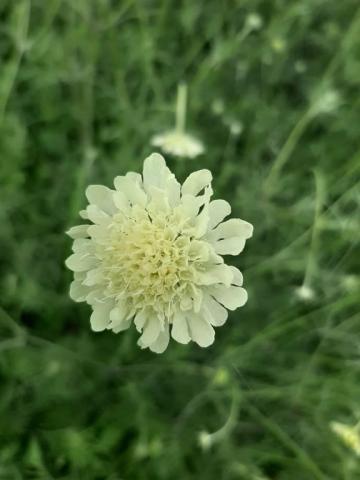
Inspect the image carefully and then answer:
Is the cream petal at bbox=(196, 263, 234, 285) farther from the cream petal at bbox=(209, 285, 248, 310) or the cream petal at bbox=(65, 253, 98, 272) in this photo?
the cream petal at bbox=(65, 253, 98, 272)

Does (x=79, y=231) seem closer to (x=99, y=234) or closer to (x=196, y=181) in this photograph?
(x=99, y=234)

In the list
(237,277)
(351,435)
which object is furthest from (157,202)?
(351,435)

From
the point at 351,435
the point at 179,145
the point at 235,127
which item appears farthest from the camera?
the point at 235,127

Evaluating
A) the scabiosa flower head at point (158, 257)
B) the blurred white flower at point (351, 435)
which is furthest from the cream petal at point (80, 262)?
the blurred white flower at point (351, 435)

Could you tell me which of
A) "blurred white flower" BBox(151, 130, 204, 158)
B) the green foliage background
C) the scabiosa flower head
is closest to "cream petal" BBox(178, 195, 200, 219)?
the scabiosa flower head

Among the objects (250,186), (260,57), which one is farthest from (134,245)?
(260,57)

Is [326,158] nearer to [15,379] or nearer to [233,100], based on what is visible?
[233,100]

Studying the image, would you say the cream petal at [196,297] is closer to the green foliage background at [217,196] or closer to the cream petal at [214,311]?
the cream petal at [214,311]
